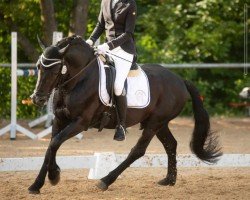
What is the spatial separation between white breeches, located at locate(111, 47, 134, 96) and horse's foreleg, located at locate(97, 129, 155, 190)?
0.70 m

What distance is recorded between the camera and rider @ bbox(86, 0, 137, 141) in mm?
7203

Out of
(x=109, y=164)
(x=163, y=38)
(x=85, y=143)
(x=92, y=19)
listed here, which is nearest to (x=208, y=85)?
(x=163, y=38)

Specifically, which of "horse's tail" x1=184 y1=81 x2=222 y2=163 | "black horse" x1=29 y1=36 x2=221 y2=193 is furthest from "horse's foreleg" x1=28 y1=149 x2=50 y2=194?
"horse's tail" x1=184 y1=81 x2=222 y2=163

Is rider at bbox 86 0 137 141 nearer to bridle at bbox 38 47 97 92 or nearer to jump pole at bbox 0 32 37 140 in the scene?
bridle at bbox 38 47 97 92

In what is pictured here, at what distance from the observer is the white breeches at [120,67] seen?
23.7 ft

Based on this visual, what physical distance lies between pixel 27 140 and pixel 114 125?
4931 millimetres

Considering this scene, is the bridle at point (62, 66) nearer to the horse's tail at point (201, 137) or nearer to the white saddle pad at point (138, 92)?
the white saddle pad at point (138, 92)

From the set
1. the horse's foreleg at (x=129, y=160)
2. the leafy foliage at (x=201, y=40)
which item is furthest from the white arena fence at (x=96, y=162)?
the leafy foliage at (x=201, y=40)

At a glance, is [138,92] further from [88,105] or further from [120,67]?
[88,105]

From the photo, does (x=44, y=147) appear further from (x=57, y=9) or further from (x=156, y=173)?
(x=57, y=9)

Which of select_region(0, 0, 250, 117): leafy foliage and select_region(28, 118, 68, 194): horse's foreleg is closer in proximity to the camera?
select_region(28, 118, 68, 194): horse's foreleg

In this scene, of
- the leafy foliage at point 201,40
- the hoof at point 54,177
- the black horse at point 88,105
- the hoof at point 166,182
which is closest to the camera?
the black horse at point 88,105

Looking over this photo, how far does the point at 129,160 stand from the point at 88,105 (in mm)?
894

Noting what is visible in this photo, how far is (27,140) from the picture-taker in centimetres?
1202
